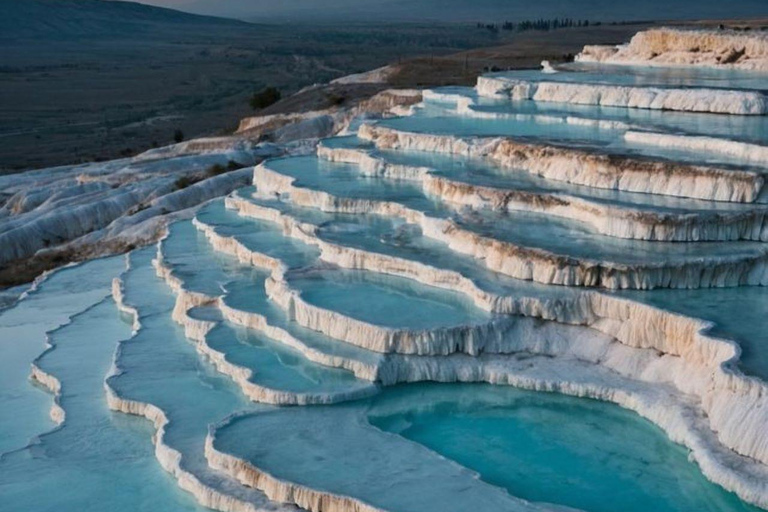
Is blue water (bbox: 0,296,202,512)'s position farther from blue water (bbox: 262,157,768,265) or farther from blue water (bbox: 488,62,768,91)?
blue water (bbox: 488,62,768,91)

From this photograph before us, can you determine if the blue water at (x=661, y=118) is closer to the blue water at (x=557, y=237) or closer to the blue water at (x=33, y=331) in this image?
the blue water at (x=557, y=237)

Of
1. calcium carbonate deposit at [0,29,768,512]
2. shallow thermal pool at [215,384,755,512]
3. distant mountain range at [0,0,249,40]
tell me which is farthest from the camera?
distant mountain range at [0,0,249,40]

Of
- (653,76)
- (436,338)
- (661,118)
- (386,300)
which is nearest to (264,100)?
(653,76)

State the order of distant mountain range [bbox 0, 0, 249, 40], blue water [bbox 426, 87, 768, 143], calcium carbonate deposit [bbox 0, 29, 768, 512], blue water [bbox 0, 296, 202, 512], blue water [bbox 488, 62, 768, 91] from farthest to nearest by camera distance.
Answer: distant mountain range [bbox 0, 0, 249, 40] → blue water [bbox 488, 62, 768, 91] → blue water [bbox 426, 87, 768, 143] → blue water [bbox 0, 296, 202, 512] → calcium carbonate deposit [bbox 0, 29, 768, 512]

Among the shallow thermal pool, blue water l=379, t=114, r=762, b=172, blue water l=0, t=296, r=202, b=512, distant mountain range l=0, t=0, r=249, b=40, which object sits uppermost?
blue water l=379, t=114, r=762, b=172

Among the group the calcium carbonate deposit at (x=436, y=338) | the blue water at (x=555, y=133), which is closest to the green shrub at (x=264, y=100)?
the blue water at (x=555, y=133)

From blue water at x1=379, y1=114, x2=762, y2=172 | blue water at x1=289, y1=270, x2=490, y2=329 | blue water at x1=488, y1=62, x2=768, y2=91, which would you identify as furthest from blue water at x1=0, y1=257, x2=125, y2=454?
blue water at x1=488, y1=62, x2=768, y2=91

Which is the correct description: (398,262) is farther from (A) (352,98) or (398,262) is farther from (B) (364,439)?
(A) (352,98)
